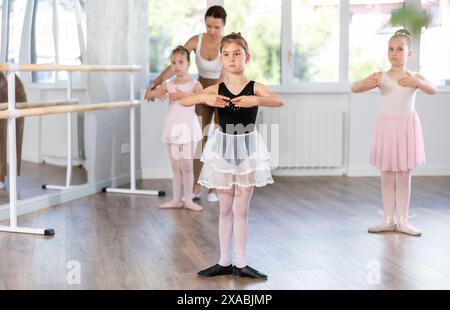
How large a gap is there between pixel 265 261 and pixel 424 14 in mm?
3538

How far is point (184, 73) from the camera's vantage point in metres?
5.12

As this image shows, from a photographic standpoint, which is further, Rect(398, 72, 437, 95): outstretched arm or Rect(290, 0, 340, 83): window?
Rect(290, 0, 340, 83): window

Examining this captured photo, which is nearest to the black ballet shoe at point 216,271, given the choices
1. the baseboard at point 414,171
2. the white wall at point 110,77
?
the white wall at point 110,77

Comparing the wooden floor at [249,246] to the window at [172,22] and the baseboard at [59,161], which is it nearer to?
the baseboard at [59,161]

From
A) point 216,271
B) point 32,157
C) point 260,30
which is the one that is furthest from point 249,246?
point 260,30

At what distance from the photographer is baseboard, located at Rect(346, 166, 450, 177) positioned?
270 inches

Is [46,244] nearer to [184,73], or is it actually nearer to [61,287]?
[61,287]

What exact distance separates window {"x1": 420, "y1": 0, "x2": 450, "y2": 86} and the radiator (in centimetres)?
93

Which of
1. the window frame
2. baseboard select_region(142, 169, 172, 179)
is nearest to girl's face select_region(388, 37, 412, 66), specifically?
the window frame

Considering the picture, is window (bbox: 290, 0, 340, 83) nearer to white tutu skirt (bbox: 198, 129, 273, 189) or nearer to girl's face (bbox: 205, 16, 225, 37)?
girl's face (bbox: 205, 16, 225, 37)

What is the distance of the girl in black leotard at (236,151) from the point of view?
11.0ft

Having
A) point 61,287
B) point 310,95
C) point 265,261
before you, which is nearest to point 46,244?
point 61,287

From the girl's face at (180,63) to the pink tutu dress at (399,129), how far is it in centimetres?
137

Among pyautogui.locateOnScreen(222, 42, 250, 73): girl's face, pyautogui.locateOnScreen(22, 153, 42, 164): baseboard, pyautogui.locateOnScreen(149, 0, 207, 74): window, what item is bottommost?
pyautogui.locateOnScreen(22, 153, 42, 164): baseboard
